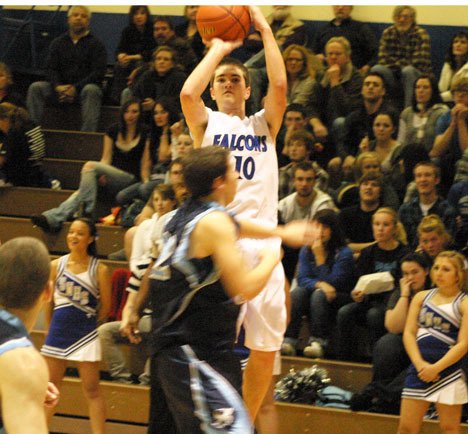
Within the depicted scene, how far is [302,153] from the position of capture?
873cm

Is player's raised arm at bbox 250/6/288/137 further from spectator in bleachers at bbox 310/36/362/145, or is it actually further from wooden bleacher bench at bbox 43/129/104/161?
wooden bleacher bench at bbox 43/129/104/161

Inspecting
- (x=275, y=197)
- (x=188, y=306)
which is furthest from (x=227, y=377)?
(x=275, y=197)

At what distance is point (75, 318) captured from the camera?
7.48m

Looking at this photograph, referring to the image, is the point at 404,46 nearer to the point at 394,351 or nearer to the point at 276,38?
A: the point at 276,38

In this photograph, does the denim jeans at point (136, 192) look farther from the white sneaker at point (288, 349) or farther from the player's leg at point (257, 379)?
the player's leg at point (257, 379)

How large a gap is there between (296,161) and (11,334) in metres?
5.86

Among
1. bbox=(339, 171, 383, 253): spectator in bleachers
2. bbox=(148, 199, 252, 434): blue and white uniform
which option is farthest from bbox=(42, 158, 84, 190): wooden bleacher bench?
bbox=(148, 199, 252, 434): blue and white uniform

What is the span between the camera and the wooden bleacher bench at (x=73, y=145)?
1116 centimetres

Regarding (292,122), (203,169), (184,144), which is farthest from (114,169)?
(203,169)

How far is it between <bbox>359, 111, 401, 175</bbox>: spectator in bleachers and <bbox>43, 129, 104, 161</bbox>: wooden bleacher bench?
3.37 metres

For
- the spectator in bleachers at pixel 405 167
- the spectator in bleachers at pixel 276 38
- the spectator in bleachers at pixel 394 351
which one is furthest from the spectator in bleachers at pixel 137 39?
the spectator in bleachers at pixel 394 351

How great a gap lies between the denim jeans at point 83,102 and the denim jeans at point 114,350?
369 centimetres

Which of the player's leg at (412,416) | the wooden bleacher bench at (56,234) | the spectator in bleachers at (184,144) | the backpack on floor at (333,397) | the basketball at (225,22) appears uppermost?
the basketball at (225,22)

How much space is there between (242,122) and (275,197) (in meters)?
0.44
